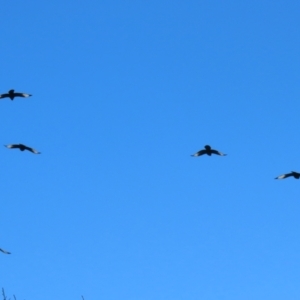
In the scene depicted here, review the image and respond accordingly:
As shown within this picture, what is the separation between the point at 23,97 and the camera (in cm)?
6341

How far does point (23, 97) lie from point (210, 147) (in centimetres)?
1301

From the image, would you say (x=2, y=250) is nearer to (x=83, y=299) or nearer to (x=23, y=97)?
(x=83, y=299)

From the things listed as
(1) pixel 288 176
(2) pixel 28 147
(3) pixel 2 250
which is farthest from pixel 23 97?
(1) pixel 288 176

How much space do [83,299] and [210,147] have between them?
1491 cm

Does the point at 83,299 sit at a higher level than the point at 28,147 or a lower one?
lower

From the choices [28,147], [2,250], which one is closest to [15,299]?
[2,250]

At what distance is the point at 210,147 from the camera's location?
216ft

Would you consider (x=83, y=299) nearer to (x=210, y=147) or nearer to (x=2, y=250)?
(x=2, y=250)

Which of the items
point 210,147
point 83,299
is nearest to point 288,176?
point 210,147

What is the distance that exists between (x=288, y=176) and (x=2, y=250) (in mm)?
20264

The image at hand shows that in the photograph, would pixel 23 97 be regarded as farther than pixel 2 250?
Yes

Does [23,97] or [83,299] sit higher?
[23,97]

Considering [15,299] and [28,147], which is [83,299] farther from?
[28,147]

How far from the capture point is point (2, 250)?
2293 inches
